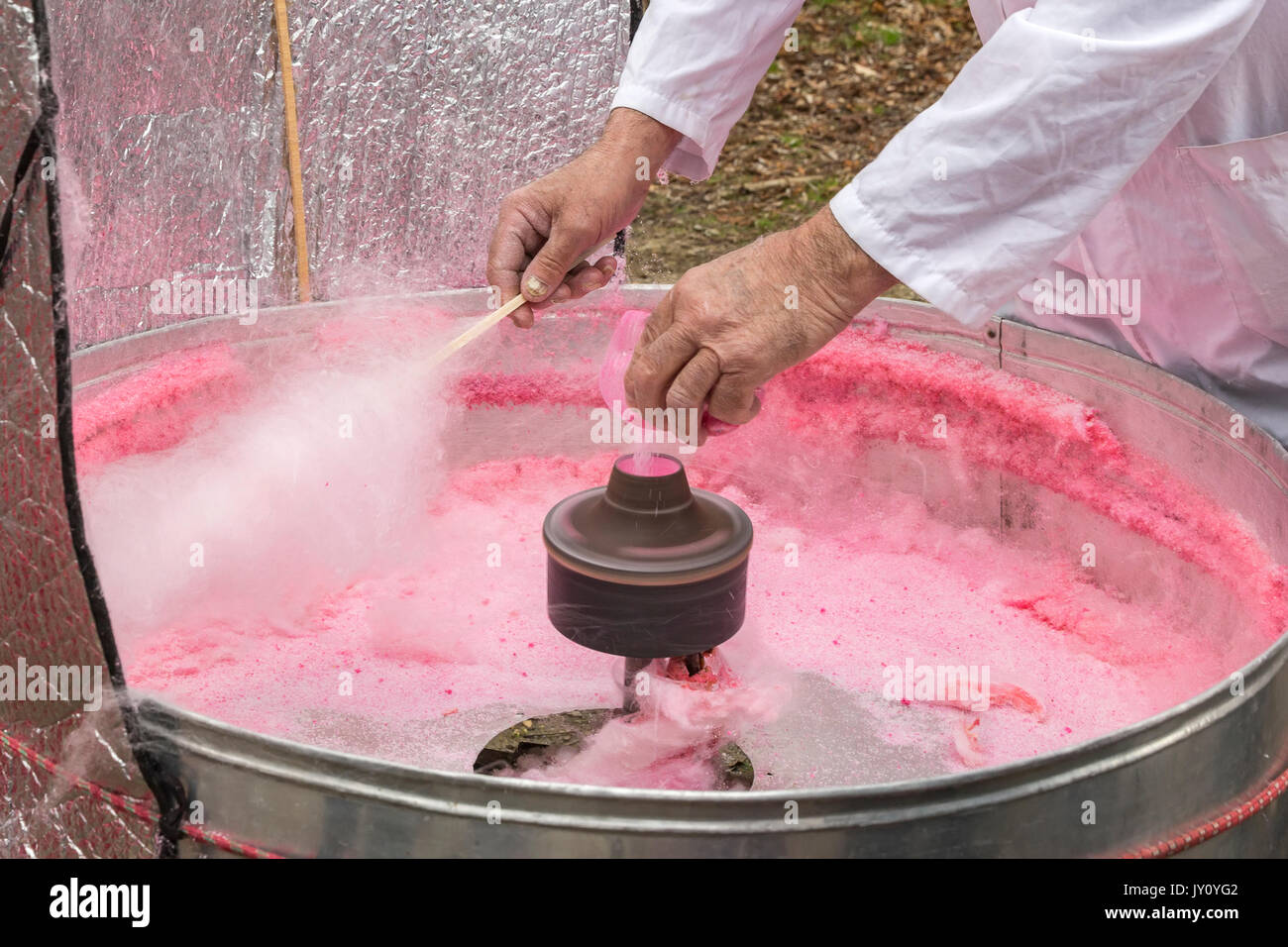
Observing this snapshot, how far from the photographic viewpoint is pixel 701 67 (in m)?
2.04

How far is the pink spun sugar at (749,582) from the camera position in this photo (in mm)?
1721

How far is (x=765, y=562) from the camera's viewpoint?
2.15m

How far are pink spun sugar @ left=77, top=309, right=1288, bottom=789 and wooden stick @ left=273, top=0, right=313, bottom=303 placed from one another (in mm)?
297

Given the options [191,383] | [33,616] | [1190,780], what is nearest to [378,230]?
[191,383]

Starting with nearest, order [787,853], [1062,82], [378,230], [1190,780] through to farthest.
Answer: [787,853], [1190,780], [1062,82], [378,230]

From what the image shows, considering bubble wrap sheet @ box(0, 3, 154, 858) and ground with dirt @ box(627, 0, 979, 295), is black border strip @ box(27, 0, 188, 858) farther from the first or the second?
ground with dirt @ box(627, 0, 979, 295)

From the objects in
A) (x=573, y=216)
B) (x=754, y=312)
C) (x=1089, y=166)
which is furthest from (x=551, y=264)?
(x=1089, y=166)

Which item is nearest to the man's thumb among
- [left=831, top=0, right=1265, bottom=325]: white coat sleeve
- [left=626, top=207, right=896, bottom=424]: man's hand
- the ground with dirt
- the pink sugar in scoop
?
the pink sugar in scoop

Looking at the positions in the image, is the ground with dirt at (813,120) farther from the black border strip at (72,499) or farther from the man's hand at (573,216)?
the black border strip at (72,499)

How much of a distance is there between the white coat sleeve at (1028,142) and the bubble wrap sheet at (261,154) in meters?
0.89

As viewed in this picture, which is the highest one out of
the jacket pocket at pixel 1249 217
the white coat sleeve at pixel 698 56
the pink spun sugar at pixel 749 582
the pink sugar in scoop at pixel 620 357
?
the white coat sleeve at pixel 698 56

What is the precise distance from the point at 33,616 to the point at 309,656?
568 millimetres

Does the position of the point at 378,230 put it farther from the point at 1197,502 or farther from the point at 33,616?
the point at 1197,502

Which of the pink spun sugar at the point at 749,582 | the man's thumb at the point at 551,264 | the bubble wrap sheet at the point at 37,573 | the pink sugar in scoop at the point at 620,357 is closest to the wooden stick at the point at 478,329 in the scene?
the man's thumb at the point at 551,264
